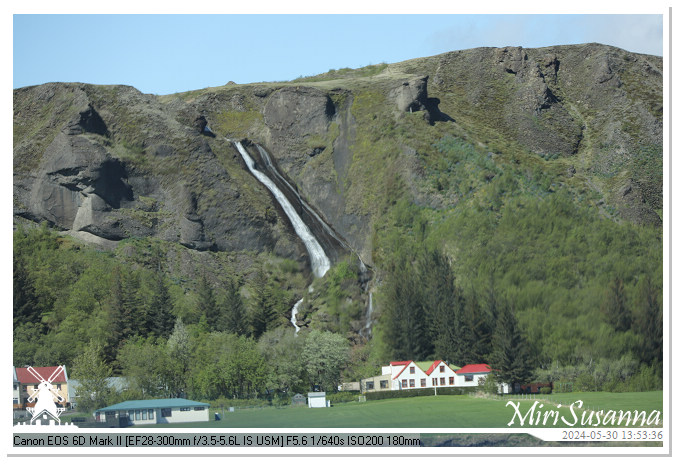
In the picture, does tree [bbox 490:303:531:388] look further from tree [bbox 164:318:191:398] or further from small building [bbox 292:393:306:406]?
tree [bbox 164:318:191:398]

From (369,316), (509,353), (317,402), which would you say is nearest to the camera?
(509,353)

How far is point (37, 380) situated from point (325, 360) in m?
26.6

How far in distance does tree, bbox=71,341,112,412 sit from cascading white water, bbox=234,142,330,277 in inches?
1625

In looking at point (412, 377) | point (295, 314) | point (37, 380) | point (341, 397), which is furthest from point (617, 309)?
point (37, 380)

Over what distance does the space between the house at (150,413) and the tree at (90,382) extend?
633 cm

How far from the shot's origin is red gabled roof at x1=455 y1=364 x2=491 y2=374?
71.6 m

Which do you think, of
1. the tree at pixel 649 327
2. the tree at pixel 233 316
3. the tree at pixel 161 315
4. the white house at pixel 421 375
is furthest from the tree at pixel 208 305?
the tree at pixel 649 327

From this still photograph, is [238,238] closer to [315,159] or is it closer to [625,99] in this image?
[315,159]

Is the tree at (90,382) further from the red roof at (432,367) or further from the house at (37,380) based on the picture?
the red roof at (432,367)

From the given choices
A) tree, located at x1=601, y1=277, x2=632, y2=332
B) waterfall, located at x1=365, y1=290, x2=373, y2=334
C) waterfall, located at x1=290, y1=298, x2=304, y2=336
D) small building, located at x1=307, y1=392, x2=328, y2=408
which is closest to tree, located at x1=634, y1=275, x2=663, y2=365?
tree, located at x1=601, y1=277, x2=632, y2=332

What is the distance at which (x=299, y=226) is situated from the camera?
384ft

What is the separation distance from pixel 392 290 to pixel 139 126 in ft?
182

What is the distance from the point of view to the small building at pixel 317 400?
7038cm

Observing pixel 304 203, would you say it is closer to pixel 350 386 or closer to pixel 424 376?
pixel 350 386
